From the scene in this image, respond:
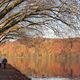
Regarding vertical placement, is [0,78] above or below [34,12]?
below

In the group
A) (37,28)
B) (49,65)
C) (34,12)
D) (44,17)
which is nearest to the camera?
(34,12)

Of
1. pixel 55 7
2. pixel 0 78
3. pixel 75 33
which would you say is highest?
pixel 55 7

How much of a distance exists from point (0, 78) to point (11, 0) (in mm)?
11470

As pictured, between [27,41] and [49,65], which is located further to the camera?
[49,65]

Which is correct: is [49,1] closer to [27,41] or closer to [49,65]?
[27,41]

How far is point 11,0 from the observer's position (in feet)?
63.5

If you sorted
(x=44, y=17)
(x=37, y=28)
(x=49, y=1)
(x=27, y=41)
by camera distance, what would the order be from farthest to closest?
(x=27, y=41) → (x=37, y=28) → (x=44, y=17) → (x=49, y=1)

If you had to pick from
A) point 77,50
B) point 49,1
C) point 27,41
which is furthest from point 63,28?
point 77,50

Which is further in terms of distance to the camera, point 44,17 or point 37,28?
point 37,28

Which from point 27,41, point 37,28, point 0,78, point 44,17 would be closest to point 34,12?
point 44,17

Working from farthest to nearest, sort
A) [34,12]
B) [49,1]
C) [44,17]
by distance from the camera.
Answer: [44,17] < [34,12] < [49,1]

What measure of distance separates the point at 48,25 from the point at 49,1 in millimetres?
4923

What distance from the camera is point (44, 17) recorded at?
24.6 metres

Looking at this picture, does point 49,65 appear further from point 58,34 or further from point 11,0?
point 11,0
